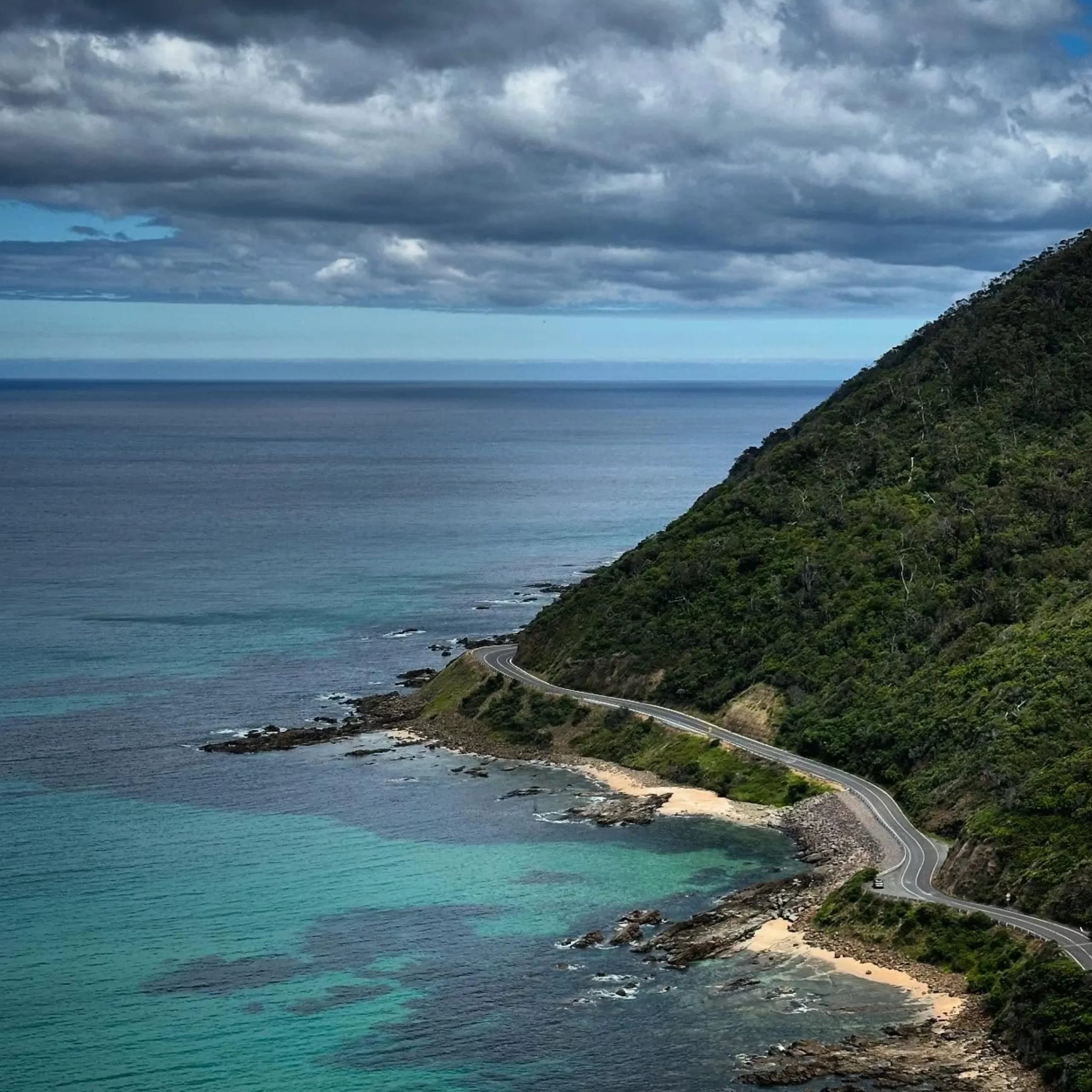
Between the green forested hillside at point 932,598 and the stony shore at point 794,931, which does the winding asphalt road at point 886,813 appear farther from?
the stony shore at point 794,931

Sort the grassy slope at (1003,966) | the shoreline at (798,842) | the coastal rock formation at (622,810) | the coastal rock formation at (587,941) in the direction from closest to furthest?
the grassy slope at (1003,966)
the shoreline at (798,842)
the coastal rock formation at (587,941)
the coastal rock formation at (622,810)

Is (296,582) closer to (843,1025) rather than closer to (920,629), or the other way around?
(920,629)

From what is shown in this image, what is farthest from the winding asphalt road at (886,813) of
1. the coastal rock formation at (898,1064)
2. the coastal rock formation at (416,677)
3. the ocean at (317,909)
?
the ocean at (317,909)

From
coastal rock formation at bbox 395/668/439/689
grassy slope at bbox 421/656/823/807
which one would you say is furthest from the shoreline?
coastal rock formation at bbox 395/668/439/689

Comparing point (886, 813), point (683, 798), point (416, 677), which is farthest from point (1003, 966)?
point (416, 677)

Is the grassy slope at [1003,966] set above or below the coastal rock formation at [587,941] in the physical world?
above

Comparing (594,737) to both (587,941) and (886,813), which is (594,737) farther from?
(587,941)

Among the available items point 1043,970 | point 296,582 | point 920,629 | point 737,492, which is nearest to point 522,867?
point 1043,970
